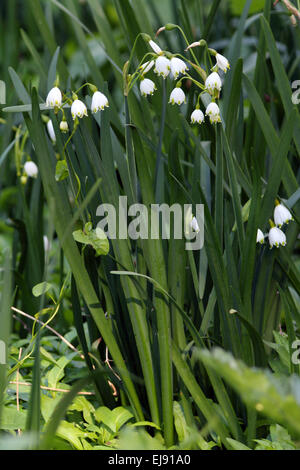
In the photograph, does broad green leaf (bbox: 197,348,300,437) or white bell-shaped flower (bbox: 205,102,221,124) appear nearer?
broad green leaf (bbox: 197,348,300,437)

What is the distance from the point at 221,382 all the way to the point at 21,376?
0.48 meters

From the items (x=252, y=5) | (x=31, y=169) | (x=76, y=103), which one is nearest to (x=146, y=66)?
(x=76, y=103)

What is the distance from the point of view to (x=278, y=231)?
3.24 ft

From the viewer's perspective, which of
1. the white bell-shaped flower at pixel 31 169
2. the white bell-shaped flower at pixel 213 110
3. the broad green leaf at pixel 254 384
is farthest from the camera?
the white bell-shaped flower at pixel 31 169

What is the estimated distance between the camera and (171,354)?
3.22 ft

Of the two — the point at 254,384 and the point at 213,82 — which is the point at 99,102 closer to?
the point at 213,82

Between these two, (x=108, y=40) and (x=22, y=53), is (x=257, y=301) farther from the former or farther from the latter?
(x=22, y=53)

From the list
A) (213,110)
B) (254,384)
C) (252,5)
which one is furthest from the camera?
(252,5)

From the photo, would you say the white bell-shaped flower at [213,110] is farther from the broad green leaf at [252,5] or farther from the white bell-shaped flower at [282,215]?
the broad green leaf at [252,5]

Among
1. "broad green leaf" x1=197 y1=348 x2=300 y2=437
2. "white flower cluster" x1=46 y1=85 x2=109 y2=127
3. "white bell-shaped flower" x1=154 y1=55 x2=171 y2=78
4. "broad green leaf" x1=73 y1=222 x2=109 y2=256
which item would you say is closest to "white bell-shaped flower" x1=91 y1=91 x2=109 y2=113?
"white flower cluster" x1=46 y1=85 x2=109 y2=127

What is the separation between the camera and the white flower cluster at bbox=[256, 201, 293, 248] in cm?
98

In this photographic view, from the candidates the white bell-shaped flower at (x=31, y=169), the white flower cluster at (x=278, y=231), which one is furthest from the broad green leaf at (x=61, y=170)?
the white bell-shaped flower at (x=31, y=169)

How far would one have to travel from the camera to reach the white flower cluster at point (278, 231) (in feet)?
3.22

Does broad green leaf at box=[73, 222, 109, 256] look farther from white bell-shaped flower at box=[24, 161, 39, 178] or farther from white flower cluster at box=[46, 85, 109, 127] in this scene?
white bell-shaped flower at box=[24, 161, 39, 178]
